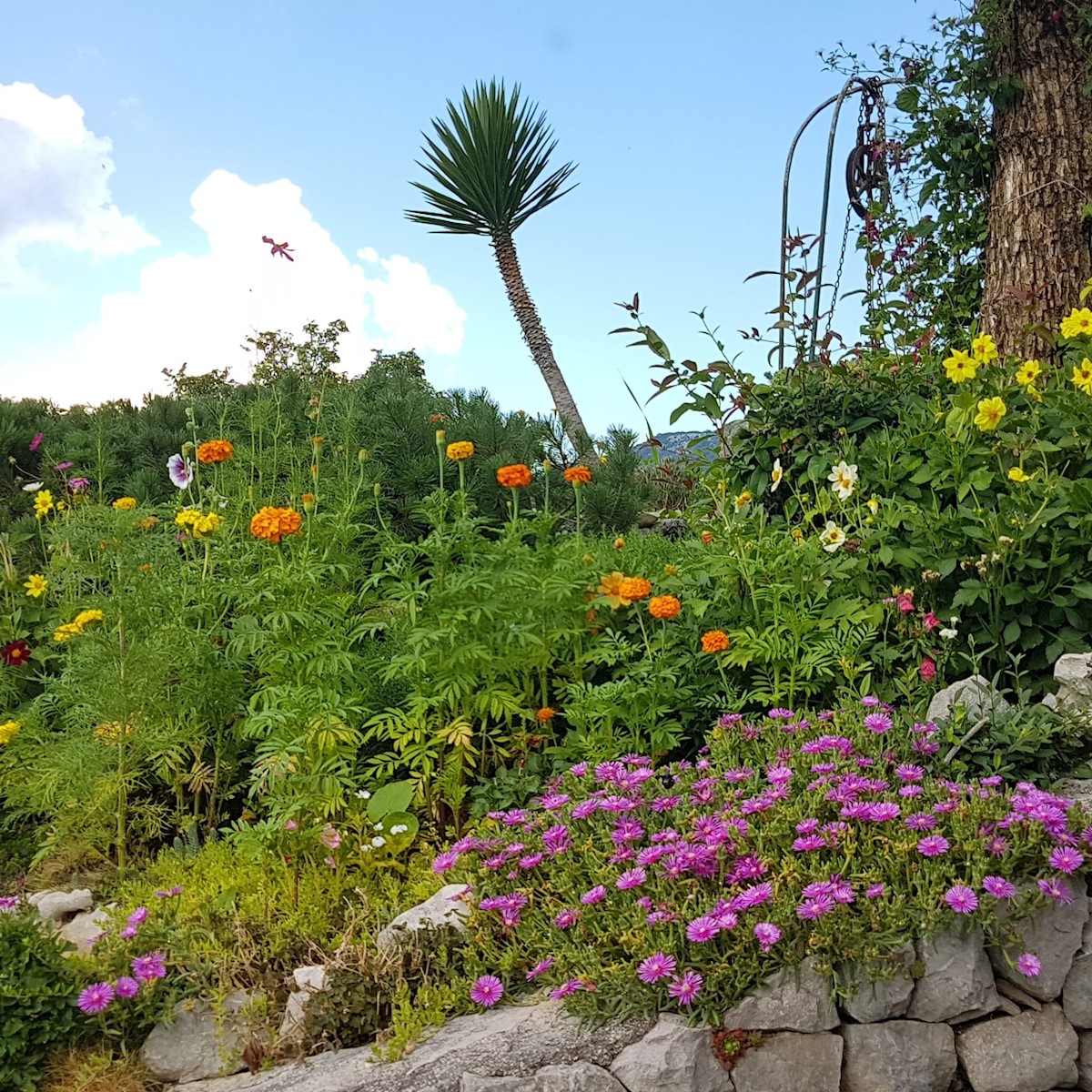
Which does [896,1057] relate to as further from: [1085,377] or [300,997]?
[1085,377]

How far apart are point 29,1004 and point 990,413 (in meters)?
3.52

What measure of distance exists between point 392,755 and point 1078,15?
5451mm

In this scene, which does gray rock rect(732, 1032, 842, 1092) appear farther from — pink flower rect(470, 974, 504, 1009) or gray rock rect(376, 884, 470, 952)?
gray rock rect(376, 884, 470, 952)

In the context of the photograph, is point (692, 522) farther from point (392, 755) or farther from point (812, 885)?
point (812, 885)

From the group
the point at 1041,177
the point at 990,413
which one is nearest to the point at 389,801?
the point at 990,413

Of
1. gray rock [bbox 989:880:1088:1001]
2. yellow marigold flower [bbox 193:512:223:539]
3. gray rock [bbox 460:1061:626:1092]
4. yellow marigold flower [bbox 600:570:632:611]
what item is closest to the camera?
gray rock [bbox 460:1061:626:1092]

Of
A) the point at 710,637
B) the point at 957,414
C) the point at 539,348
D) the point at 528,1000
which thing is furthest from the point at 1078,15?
the point at 539,348

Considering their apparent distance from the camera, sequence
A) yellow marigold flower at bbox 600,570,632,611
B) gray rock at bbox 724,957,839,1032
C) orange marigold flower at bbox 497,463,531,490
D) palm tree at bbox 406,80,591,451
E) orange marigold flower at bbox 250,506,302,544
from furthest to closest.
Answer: palm tree at bbox 406,80,591,451 → yellow marigold flower at bbox 600,570,632,611 → orange marigold flower at bbox 497,463,531,490 → orange marigold flower at bbox 250,506,302,544 → gray rock at bbox 724,957,839,1032

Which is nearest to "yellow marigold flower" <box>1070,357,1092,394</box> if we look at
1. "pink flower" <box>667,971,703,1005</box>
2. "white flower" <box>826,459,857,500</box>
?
"white flower" <box>826,459,857,500</box>

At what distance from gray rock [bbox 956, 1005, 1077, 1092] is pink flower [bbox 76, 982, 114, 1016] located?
2059 mm

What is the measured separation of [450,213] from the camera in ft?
42.3

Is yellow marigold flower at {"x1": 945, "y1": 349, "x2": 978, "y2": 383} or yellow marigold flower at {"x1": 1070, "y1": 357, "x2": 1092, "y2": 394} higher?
yellow marigold flower at {"x1": 945, "y1": 349, "x2": 978, "y2": 383}

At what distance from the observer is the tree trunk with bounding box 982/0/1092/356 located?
5.80 metres

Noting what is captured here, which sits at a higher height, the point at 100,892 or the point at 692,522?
the point at 692,522
